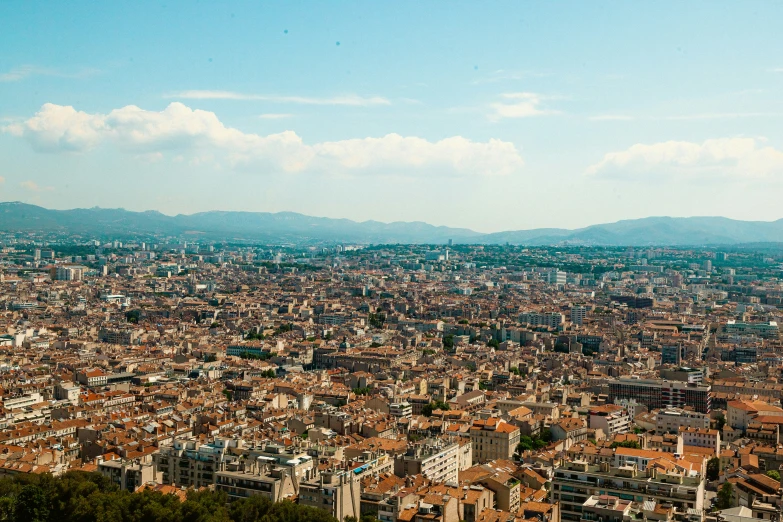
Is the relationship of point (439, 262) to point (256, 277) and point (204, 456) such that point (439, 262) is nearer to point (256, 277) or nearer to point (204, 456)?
point (256, 277)

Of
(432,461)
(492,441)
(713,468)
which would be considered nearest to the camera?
(432,461)

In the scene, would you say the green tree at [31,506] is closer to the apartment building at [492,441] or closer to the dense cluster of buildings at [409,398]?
the dense cluster of buildings at [409,398]

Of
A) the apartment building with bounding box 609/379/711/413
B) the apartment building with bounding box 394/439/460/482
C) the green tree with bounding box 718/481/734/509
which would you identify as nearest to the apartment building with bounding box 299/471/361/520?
the apartment building with bounding box 394/439/460/482

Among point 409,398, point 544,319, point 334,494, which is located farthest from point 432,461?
point 544,319

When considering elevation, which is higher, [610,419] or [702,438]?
[702,438]

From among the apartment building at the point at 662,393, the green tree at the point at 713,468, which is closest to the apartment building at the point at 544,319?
the apartment building at the point at 662,393

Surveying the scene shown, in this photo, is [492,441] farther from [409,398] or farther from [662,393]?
[662,393]

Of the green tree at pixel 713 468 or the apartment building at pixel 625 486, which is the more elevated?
the apartment building at pixel 625 486
